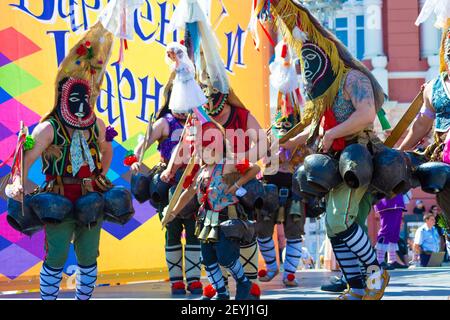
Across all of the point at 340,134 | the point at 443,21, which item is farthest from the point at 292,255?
the point at 443,21

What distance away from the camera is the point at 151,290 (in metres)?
8.69

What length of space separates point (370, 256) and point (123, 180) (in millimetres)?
4018

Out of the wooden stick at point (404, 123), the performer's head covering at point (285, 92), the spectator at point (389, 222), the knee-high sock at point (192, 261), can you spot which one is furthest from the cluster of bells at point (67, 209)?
the spectator at point (389, 222)

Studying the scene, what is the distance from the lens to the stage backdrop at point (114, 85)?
879cm

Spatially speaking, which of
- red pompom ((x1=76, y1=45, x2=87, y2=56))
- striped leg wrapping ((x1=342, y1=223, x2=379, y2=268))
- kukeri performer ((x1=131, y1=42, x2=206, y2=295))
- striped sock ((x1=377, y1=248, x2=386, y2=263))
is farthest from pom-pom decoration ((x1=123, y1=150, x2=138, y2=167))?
striped sock ((x1=377, y1=248, x2=386, y2=263))

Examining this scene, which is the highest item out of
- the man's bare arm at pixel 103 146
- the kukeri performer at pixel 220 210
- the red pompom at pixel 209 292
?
the man's bare arm at pixel 103 146

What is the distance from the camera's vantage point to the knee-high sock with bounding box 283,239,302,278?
8.91 meters

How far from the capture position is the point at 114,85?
376 inches

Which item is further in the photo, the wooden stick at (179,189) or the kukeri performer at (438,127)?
the wooden stick at (179,189)

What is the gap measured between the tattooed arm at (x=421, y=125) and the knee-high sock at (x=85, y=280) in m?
2.27

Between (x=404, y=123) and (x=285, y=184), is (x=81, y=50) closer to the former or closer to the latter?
(x=404, y=123)

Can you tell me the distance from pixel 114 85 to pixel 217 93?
9.47 feet

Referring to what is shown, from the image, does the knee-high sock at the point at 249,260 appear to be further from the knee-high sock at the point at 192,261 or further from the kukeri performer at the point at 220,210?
the knee-high sock at the point at 192,261

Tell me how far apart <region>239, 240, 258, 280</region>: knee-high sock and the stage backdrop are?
2.53 m
